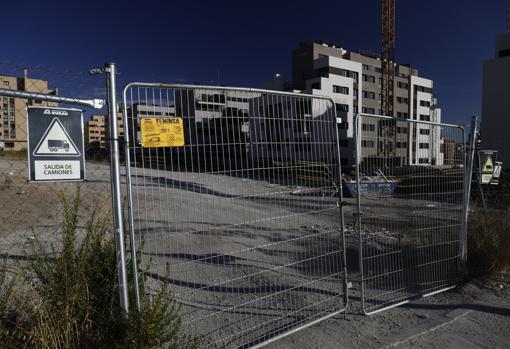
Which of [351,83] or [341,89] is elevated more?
[351,83]

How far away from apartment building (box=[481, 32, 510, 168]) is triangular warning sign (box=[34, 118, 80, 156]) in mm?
38655

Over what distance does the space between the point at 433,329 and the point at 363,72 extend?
64.7 metres

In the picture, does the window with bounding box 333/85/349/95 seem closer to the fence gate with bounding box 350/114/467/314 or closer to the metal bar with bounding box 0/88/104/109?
the fence gate with bounding box 350/114/467/314

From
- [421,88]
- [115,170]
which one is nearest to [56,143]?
[115,170]

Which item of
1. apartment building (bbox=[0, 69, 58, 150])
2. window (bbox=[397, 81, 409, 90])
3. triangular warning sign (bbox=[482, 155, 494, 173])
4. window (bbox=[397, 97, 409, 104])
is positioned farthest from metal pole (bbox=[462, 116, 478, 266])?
window (bbox=[397, 81, 409, 90])

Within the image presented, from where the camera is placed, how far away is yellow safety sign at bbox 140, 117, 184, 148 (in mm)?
2818

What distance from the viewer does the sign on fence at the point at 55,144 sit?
8.28ft

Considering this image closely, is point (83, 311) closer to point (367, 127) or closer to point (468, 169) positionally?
point (367, 127)

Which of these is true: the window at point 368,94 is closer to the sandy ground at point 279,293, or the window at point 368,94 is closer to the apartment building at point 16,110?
the sandy ground at point 279,293

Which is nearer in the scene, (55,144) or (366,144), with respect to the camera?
(55,144)

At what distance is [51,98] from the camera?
2619mm

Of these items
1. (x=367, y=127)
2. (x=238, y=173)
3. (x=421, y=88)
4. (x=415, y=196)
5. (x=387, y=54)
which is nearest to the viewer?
(x=238, y=173)

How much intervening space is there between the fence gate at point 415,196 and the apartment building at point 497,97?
3389 centimetres

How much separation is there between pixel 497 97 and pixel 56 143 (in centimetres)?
4255
